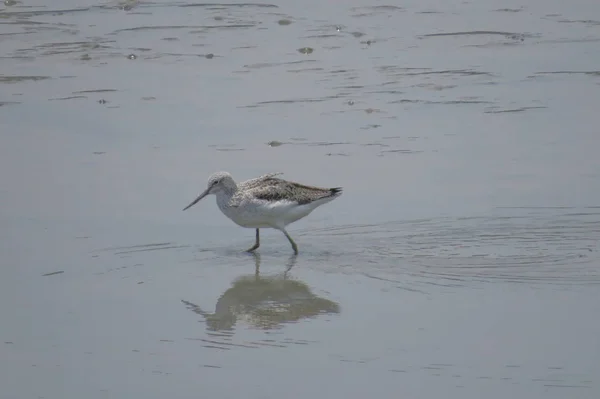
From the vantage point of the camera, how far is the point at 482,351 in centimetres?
748

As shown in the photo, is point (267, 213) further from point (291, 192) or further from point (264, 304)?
point (264, 304)

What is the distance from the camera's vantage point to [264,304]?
28.3 feet

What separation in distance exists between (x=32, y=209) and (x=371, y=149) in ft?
10.8

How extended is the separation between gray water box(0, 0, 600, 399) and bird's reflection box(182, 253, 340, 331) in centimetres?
3

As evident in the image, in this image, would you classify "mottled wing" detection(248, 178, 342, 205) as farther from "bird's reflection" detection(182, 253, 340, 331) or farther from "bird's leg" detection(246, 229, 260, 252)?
"bird's reflection" detection(182, 253, 340, 331)

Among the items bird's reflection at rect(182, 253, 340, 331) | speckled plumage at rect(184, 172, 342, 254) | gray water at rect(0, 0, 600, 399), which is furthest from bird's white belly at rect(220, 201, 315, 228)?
bird's reflection at rect(182, 253, 340, 331)

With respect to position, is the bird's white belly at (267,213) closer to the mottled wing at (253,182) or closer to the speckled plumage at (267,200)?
the speckled plumage at (267,200)

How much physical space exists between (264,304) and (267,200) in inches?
64.2

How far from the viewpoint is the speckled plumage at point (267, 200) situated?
10.1 metres

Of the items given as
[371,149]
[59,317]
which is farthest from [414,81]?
[59,317]

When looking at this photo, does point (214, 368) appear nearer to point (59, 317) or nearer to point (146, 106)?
point (59, 317)

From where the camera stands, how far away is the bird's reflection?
8.24m

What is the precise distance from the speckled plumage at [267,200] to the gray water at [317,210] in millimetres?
237

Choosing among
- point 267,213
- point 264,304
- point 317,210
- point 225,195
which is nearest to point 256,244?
point 267,213
